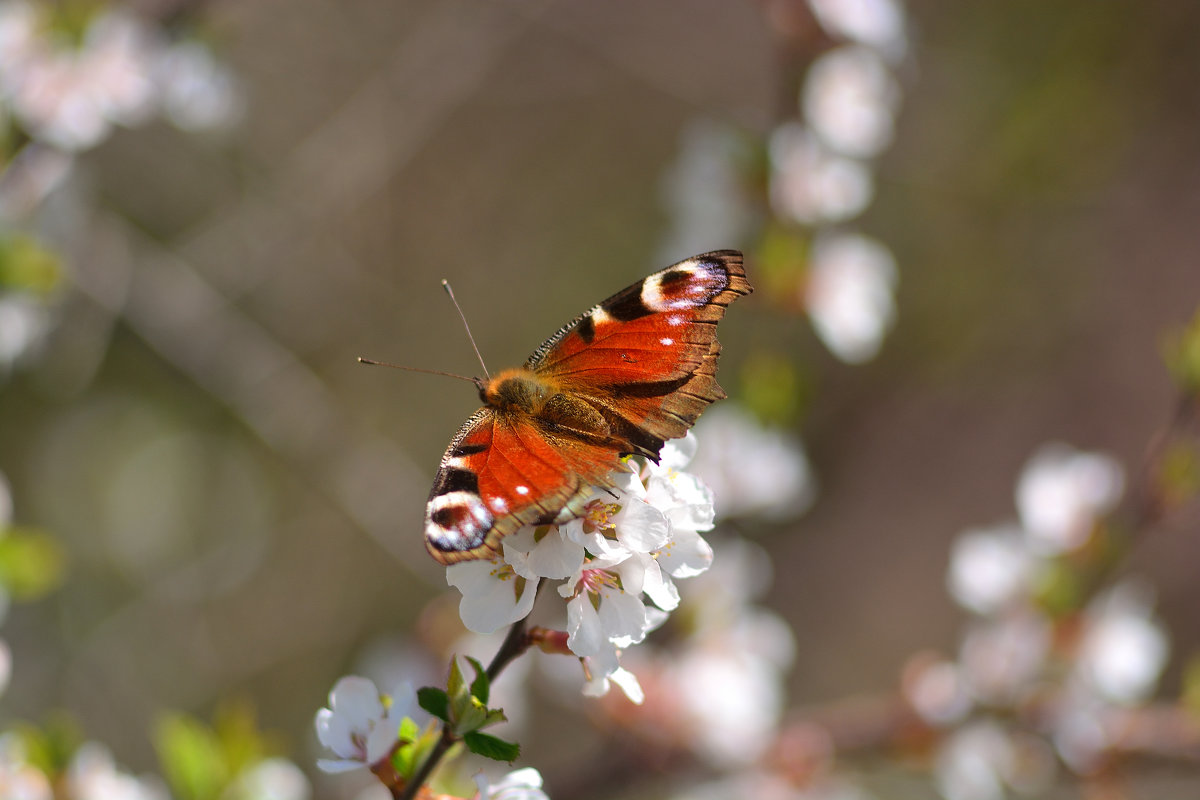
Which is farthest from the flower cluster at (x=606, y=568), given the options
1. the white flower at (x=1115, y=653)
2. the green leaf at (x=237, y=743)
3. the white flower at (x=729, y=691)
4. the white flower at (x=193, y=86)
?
the white flower at (x=193, y=86)

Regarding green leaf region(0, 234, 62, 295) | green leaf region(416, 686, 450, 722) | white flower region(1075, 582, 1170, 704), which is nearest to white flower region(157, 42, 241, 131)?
green leaf region(0, 234, 62, 295)

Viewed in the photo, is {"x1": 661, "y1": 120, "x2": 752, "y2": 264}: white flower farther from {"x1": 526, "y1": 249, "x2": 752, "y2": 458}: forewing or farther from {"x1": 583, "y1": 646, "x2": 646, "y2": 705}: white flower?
{"x1": 583, "y1": 646, "x2": 646, "y2": 705}: white flower

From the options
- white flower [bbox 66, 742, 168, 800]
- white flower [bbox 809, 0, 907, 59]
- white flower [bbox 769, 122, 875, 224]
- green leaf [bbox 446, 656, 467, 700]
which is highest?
white flower [bbox 809, 0, 907, 59]

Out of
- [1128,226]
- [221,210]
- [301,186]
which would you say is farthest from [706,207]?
[1128,226]

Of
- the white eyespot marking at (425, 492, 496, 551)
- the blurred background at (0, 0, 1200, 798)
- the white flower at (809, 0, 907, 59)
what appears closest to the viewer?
the white eyespot marking at (425, 492, 496, 551)

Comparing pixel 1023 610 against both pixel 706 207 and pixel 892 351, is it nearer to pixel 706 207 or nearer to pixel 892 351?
pixel 706 207

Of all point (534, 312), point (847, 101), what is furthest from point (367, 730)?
point (534, 312)

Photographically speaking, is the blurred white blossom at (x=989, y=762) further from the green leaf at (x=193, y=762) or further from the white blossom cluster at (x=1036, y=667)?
the green leaf at (x=193, y=762)
